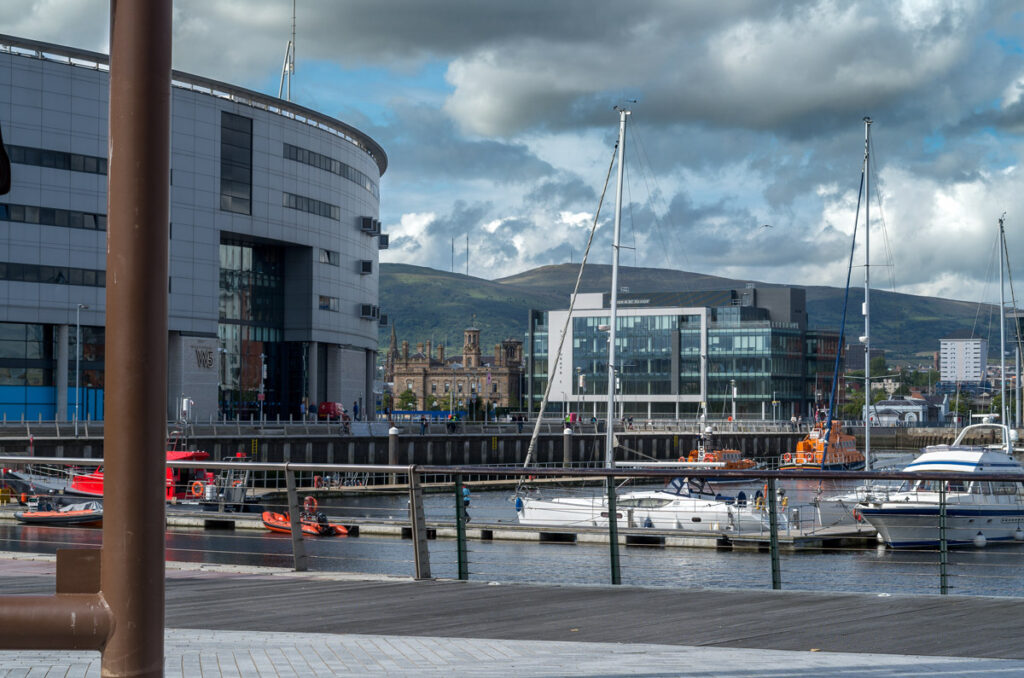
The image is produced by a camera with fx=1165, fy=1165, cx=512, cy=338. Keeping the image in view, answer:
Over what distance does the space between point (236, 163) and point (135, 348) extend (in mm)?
75528

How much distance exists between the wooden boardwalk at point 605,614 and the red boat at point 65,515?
18.2m

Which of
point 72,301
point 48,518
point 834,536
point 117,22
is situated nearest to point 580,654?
point 117,22

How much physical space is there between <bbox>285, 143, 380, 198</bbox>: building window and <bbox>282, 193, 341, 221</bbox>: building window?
248 cm

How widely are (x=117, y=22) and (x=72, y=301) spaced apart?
68.9m

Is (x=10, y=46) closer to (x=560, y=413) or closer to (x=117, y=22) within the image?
(x=117, y=22)

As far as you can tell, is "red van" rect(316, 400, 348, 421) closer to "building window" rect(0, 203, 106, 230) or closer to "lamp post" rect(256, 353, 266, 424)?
"lamp post" rect(256, 353, 266, 424)

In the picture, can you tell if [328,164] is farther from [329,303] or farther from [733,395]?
[733,395]

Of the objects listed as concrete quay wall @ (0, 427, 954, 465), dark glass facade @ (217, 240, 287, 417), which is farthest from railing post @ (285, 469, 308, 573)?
dark glass facade @ (217, 240, 287, 417)

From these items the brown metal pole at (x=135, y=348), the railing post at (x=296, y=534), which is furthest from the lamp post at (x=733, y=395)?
the brown metal pole at (x=135, y=348)

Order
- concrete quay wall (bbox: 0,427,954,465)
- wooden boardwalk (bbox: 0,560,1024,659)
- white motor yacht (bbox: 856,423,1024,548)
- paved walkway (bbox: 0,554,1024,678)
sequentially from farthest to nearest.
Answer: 1. concrete quay wall (bbox: 0,427,954,465)
2. white motor yacht (bbox: 856,423,1024,548)
3. wooden boardwalk (bbox: 0,560,1024,659)
4. paved walkway (bbox: 0,554,1024,678)

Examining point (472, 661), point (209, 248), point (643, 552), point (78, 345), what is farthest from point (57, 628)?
point (209, 248)

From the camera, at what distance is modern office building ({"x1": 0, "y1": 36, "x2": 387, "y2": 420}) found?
67188 millimetres

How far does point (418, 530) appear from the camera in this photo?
1020 centimetres

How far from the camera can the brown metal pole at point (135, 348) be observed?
3.73 m
